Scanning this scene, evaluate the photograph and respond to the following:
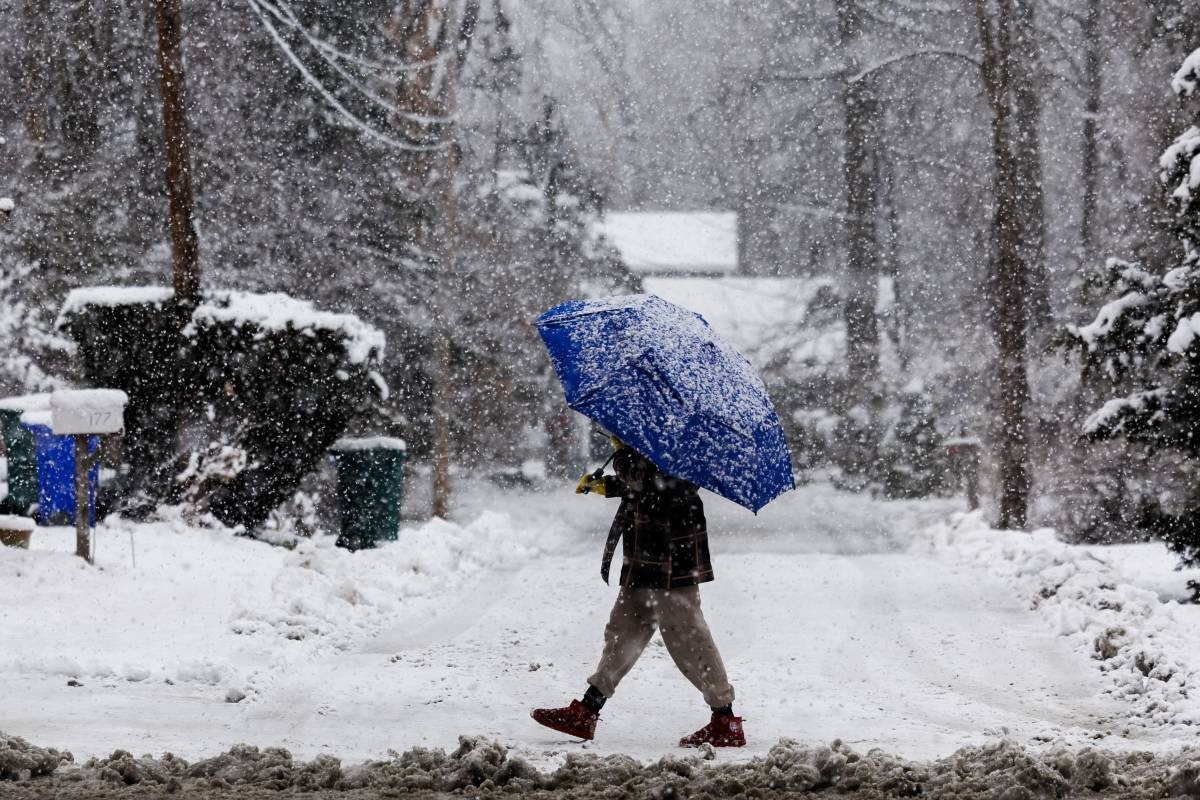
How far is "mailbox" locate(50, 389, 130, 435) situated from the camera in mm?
10453

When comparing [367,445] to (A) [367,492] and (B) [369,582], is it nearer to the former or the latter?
(A) [367,492]

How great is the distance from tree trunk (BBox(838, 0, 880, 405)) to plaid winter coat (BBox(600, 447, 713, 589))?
20.3m

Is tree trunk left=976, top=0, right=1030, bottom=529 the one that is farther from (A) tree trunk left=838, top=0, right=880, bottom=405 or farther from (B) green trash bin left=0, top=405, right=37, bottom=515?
(B) green trash bin left=0, top=405, right=37, bottom=515

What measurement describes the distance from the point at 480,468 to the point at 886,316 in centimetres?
891

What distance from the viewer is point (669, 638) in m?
5.82

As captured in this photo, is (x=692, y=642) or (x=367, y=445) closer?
(x=692, y=642)

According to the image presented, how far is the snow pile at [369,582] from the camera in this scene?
8812mm

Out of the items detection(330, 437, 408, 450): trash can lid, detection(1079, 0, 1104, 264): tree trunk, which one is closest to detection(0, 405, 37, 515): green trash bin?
detection(330, 437, 408, 450): trash can lid

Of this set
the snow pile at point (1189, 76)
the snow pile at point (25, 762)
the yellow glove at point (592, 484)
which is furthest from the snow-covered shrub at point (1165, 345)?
the snow pile at point (25, 762)

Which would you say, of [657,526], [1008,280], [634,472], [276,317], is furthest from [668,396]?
[1008,280]

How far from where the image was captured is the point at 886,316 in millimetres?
27656

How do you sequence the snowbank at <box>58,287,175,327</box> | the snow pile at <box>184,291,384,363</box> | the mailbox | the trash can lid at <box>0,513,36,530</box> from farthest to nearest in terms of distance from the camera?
the snowbank at <box>58,287,175,327</box> → the snow pile at <box>184,291,384,363</box> → the trash can lid at <box>0,513,36,530</box> → the mailbox

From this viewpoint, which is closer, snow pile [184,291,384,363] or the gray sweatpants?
the gray sweatpants

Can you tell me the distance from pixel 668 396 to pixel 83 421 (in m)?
6.69
